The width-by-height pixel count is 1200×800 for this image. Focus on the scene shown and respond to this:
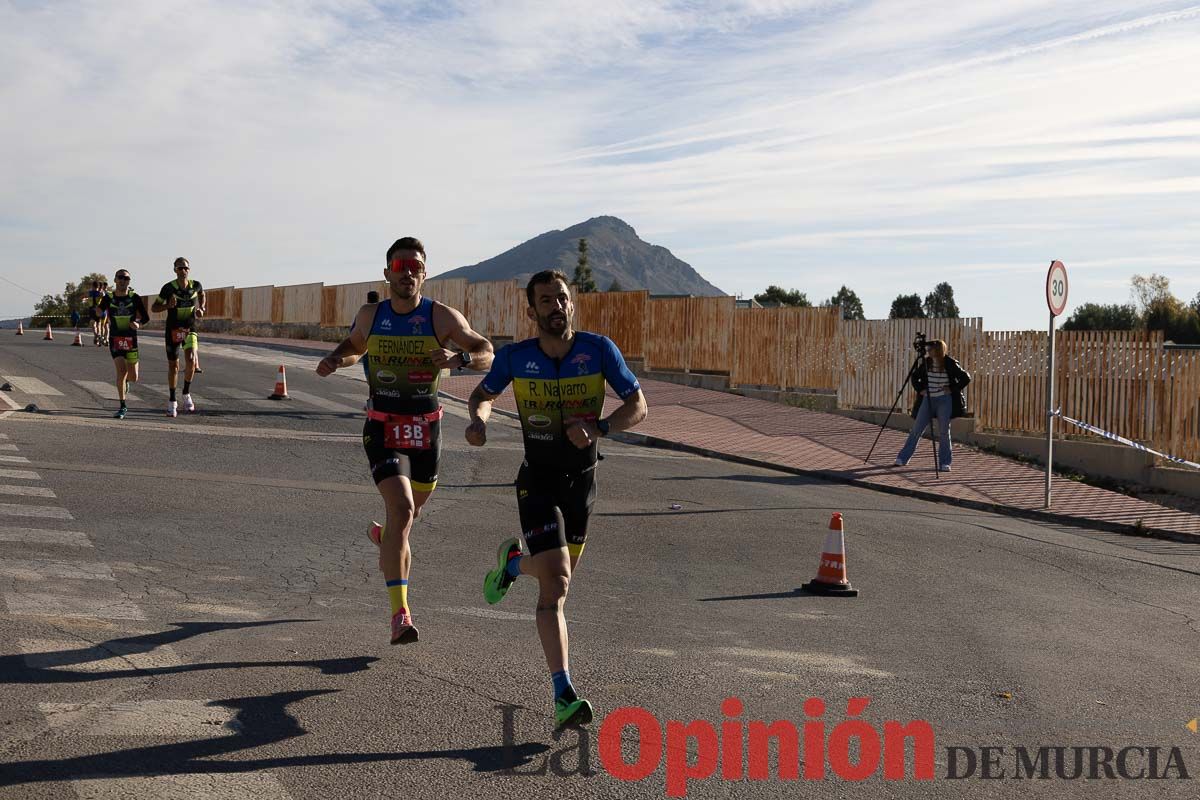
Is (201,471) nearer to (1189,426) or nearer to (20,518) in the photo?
(20,518)

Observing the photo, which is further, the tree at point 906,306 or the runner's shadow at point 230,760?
the tree at point 906,306

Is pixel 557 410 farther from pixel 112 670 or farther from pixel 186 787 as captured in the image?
pixel 112 670

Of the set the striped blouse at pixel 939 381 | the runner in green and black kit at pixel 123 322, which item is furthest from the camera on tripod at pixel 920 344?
the runner in green and black kit at pixel 123 322

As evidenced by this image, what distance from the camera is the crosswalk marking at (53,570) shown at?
293 inches

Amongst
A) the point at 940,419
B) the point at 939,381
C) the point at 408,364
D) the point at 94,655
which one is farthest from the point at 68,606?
the point at 940,419

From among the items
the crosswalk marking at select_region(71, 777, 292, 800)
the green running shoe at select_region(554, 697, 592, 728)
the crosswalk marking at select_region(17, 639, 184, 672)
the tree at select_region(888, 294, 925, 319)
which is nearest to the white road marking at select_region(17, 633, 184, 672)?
the crosswalk marking at select_region(17, 639, 184, 672)

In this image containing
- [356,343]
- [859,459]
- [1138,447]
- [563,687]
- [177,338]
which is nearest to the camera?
[563,687]

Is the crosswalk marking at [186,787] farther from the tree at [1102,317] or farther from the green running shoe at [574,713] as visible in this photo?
the tree at [1102,317]

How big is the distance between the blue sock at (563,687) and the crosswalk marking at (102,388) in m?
15.1

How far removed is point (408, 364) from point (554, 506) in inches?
65.6

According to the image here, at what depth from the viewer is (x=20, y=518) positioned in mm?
9281

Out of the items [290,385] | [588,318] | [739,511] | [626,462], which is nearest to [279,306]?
[588,318]

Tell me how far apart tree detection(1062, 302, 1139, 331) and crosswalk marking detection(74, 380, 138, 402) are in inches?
3681

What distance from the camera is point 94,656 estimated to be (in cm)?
575
